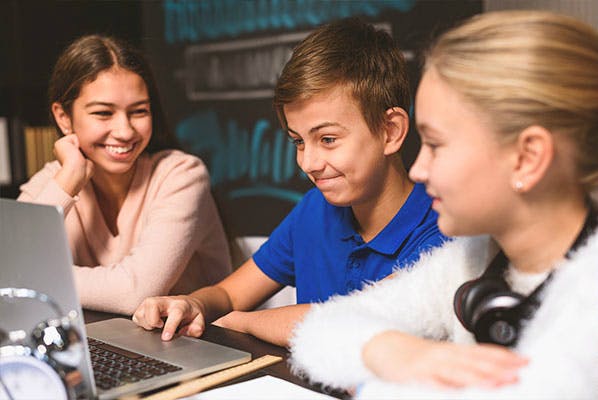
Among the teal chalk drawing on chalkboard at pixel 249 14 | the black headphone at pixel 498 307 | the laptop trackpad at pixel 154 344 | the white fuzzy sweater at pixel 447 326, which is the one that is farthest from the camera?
the teal chalk drawing on chalkboard at pixel 249 14

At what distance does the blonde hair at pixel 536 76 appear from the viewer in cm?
76

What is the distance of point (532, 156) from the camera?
78 centimetres

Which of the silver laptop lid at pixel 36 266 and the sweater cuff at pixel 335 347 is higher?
the silver laptop lid at pixel 36 266

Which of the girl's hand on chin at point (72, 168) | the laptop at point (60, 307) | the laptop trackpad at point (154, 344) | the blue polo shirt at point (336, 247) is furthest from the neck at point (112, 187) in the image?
the laptop at point (60, 307)

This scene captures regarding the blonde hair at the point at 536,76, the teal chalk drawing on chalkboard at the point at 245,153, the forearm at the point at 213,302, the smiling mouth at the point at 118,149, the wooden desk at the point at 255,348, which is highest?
the blonde hair at the point at 536,76

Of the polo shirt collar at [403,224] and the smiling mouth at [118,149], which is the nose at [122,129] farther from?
the polo shirt collar at [403,224]

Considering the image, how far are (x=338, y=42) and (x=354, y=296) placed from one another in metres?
0.54

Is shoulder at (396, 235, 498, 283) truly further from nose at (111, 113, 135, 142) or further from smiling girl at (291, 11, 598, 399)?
nose at (111, 113, 135, 142)

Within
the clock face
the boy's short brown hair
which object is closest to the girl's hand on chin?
the boy's short brown hair

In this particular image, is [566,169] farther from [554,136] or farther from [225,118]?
[225,118]

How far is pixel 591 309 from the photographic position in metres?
0.73

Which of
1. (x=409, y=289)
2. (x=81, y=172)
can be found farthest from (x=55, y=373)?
(x=81, y=172)

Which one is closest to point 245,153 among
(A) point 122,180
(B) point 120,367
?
(A) point 122,180

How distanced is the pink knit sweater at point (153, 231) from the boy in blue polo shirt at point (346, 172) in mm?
218
